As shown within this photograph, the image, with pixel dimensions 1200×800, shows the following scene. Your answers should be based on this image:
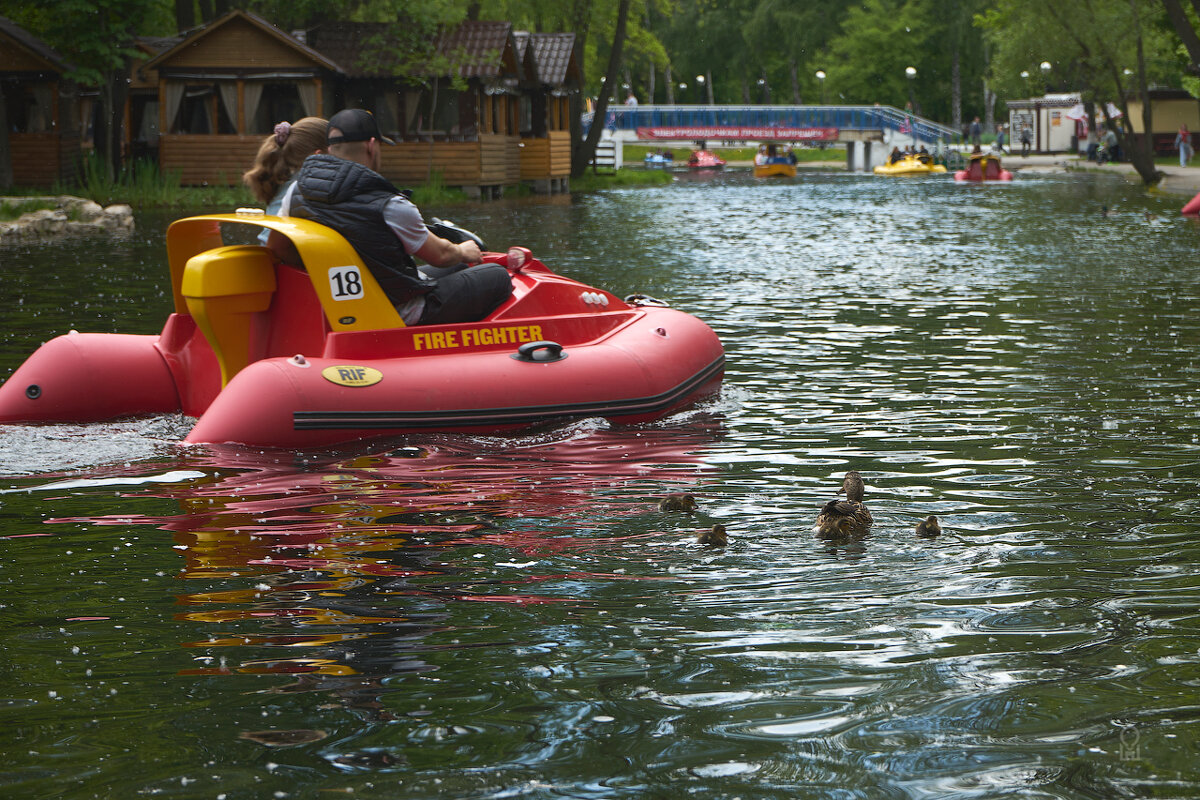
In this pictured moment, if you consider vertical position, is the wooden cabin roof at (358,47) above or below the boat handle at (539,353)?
above

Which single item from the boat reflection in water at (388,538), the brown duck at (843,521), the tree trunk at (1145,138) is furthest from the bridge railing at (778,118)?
the brown duck at (843,521)

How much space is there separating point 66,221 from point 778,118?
175ft

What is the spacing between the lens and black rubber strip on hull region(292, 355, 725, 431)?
7555 mm

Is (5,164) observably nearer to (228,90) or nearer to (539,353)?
(228,90)

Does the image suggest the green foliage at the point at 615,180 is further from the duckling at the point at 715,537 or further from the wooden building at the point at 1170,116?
the duckling at the point at 715,537

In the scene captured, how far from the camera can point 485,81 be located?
126 feet

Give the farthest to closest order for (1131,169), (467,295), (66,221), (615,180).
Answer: (615,180)
(1131,169)
(66,221)
(467,295)

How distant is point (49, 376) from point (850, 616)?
17.3ft

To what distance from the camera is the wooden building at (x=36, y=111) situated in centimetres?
3419

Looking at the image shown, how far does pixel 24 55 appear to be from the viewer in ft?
113

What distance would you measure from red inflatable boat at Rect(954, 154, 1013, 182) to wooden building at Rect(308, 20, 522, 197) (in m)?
15.6

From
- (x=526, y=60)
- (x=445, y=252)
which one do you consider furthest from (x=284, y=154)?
(x=526, y=60)

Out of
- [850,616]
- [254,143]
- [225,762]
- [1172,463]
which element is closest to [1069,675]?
[850,616]

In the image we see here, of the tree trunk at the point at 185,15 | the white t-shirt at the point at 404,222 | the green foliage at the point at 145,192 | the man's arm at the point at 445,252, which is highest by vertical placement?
the tree trunk at the point at 185,15
